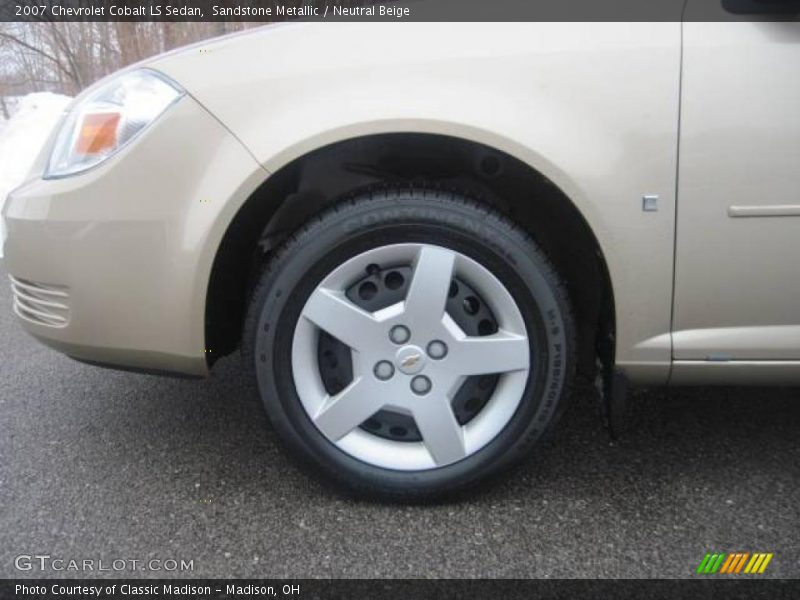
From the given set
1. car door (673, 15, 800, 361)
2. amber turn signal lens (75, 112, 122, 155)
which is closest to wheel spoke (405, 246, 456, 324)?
car door (673, 15, 800, 361)

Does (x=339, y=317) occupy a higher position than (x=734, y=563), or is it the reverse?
(x=339, y=317)

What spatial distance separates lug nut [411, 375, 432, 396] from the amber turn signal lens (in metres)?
0.99

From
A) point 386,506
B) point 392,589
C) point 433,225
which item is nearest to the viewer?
point 392,589

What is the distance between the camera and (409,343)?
1.76 metres

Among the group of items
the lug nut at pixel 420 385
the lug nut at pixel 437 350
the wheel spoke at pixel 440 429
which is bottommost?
the wheel spoke at pixel 440 429

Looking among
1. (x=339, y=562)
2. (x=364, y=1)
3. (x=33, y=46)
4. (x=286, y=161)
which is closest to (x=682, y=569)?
(x=339, y=562)

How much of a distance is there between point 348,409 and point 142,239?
68 cm

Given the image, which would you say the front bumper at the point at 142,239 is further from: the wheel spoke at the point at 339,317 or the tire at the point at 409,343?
the wheel spoke at the point at 339,317

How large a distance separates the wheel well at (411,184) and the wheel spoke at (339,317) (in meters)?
0.24

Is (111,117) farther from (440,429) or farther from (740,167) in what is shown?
(740,167)

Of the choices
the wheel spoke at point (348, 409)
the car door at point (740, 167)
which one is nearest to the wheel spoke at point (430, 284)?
the wheel spoke at point (348, 409)

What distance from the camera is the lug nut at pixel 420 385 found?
178 centimetres

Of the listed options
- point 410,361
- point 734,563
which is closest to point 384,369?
point 410,361

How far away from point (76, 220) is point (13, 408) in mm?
1096
